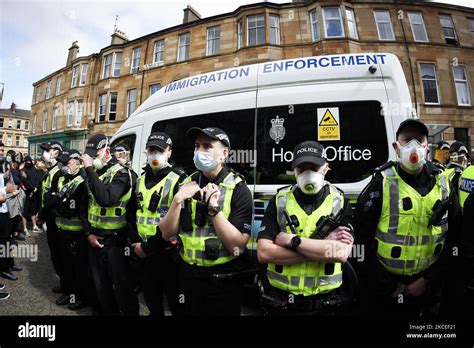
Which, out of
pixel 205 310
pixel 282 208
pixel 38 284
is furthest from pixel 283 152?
pixel 38 284

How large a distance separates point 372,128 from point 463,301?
5.16 feet

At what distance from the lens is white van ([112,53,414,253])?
8.13 feet

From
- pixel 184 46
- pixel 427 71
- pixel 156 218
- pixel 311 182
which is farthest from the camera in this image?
pixel 184 46

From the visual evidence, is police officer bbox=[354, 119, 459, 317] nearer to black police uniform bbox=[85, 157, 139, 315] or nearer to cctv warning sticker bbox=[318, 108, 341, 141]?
cctv warning sticker bbox=[318, 108, 341, 141]

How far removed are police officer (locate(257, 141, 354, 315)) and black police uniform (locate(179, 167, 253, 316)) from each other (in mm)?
197

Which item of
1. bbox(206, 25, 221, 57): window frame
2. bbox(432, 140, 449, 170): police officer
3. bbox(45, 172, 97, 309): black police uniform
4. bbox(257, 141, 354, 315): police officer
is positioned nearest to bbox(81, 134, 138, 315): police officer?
bbox(45, 172, 97, 309): black police uniform

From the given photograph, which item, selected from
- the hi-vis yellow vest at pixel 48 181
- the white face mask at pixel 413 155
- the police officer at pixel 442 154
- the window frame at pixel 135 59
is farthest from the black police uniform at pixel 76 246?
the window frame at pixel 135 59

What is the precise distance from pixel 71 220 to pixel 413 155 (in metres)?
3.70

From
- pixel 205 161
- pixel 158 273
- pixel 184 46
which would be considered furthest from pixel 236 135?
pixel 184 46

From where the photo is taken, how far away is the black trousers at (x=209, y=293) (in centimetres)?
172

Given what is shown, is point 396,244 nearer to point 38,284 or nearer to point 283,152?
point 283,152

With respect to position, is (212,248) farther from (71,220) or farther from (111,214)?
(71,220)

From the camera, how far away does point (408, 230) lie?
167 centimetres

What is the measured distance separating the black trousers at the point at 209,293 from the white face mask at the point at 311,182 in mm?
830
